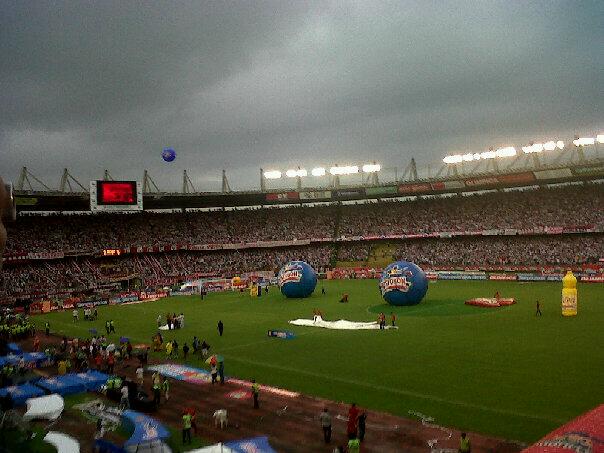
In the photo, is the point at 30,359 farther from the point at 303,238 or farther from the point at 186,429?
the point at 303,238

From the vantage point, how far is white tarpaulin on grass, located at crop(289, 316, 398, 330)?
101ft

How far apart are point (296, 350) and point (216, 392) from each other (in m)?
6.78

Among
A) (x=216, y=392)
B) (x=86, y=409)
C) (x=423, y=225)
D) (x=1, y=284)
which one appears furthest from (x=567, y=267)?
(x=1, y=284)

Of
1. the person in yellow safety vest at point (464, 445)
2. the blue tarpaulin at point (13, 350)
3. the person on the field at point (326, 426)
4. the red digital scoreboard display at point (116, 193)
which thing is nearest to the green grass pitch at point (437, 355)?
the person in yellow safety vest at point (464, 445)

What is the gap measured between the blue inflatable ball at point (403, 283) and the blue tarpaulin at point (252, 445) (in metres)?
23.0

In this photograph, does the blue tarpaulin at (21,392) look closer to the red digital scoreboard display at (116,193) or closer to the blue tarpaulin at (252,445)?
the blue tarpaulin at (252,445)

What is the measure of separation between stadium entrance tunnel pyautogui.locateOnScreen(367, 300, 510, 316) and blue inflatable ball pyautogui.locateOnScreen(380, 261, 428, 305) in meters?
0.78

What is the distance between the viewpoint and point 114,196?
58594 mm

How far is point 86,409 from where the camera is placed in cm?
1859

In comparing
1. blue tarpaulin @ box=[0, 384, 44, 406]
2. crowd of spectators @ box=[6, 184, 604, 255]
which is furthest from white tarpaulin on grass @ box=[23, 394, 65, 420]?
crowd of spectators @ box=[6, 184, 604, 255]

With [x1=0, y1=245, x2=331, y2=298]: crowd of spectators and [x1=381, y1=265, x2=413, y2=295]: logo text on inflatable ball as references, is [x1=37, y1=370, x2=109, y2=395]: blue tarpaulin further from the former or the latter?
[x1=0, y1=245, x2=331, y2=298]: crowd of spectators

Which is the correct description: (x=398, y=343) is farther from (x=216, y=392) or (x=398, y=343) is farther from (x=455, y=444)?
(x=455, y=444)

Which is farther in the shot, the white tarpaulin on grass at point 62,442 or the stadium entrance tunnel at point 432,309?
the stadium entrance tunnel at point 432,309

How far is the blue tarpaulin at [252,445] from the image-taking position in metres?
13.5
